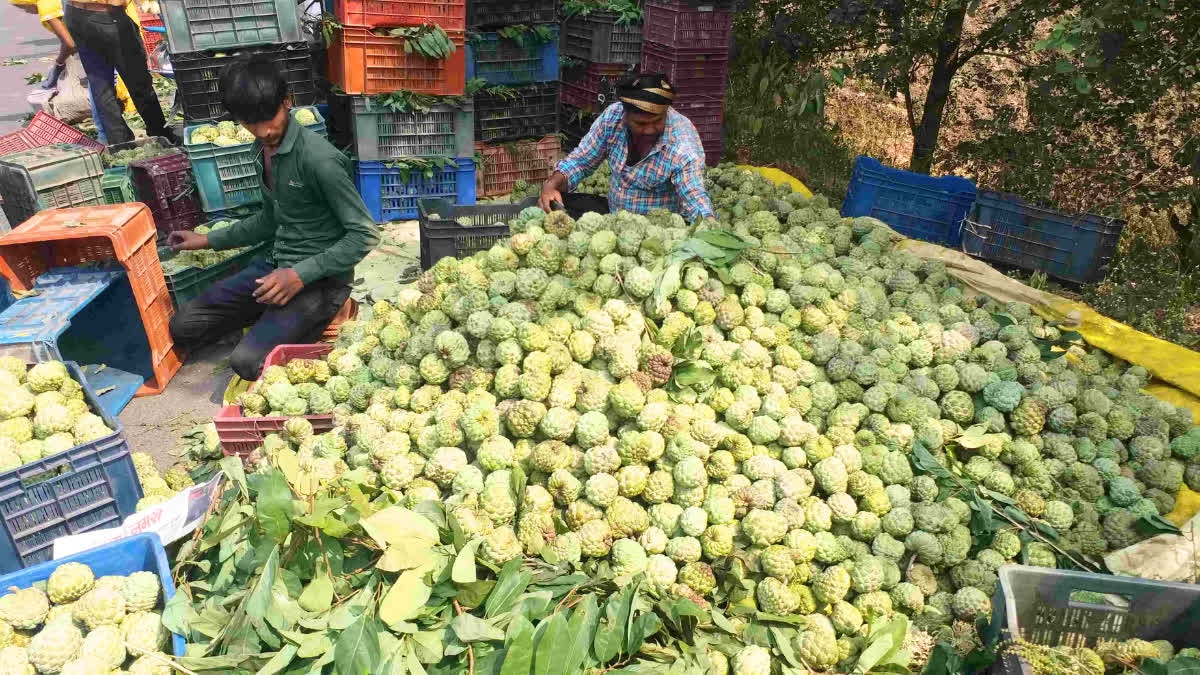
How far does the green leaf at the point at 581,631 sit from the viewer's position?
7.66 feet

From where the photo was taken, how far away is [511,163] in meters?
8.36

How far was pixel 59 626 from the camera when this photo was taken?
257 cm

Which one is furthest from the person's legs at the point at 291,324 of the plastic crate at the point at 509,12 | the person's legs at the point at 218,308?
the plastic crate at the point at 509,12

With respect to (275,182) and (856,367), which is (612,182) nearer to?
(275,182)

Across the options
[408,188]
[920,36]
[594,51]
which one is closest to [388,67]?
[408,188]

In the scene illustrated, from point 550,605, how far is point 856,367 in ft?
5.88

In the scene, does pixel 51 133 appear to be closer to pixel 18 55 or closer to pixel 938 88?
pixel 938 88

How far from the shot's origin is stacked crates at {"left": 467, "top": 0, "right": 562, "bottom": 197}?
7.82 meters

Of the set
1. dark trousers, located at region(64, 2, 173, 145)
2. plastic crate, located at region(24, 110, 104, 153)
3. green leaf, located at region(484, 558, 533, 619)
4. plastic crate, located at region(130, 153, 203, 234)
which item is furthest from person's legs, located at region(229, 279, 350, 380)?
dark trousers, located at region(64, 2, 173, 145)

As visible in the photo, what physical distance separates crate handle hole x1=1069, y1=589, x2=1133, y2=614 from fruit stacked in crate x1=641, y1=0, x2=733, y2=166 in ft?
19.5

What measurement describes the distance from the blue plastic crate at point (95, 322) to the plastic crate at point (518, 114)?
4029 millimetres

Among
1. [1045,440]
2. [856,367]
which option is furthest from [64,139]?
[1045,440]

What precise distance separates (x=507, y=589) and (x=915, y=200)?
5.04 m

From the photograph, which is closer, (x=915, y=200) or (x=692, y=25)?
(x=915, y=200)
